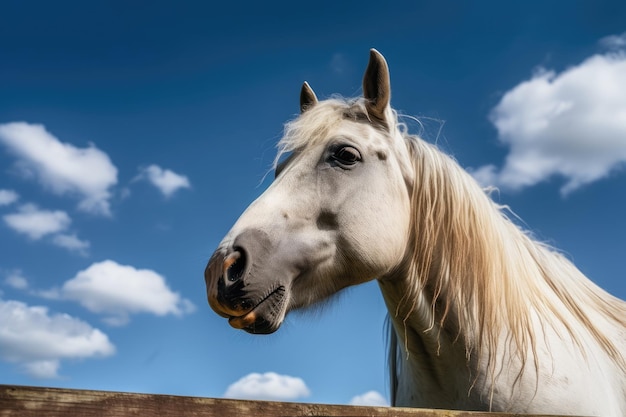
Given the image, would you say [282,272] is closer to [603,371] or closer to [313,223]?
[313,223]

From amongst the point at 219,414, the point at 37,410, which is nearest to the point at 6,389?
the point at 37,410

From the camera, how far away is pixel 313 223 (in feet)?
10.3

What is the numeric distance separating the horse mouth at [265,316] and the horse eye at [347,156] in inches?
33.3

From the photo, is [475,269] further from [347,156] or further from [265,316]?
[265,316]

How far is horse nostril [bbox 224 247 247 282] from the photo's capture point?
2789mm

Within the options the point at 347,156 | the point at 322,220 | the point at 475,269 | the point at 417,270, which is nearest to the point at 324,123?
the point at 347,156

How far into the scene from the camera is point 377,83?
3.56 meters

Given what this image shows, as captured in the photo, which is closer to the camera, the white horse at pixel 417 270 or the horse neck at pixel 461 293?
the white horse at pixel 417 270

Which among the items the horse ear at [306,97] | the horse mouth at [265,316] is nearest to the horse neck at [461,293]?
the horse mouth at [265,316]

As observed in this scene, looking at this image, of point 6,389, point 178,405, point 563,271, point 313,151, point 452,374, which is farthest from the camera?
point 563,271

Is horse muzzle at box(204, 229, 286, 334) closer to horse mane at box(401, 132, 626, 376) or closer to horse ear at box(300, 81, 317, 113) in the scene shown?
horse mane at box(401, 132, 626, 376)

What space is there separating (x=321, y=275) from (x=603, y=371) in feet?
5.79

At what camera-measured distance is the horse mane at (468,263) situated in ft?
10.4

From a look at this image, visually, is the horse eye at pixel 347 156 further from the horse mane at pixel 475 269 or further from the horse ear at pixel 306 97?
the horse ear at pixel 306 97
